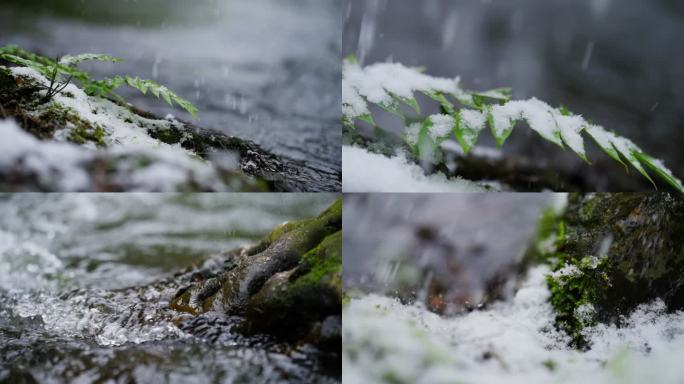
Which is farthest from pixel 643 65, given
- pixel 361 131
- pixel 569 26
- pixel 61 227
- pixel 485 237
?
pixel 61 227

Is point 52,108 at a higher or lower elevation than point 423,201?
higher

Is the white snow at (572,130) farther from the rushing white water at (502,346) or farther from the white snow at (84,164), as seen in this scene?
the white snow at (84,164)

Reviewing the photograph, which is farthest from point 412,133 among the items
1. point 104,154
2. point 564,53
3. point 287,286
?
point 564,53

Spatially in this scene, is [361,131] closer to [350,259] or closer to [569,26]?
[350,259]

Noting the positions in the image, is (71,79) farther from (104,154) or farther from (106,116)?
(104,154)

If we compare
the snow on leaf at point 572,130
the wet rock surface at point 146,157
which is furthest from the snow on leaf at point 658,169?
the wet rock surface at point 146,157
